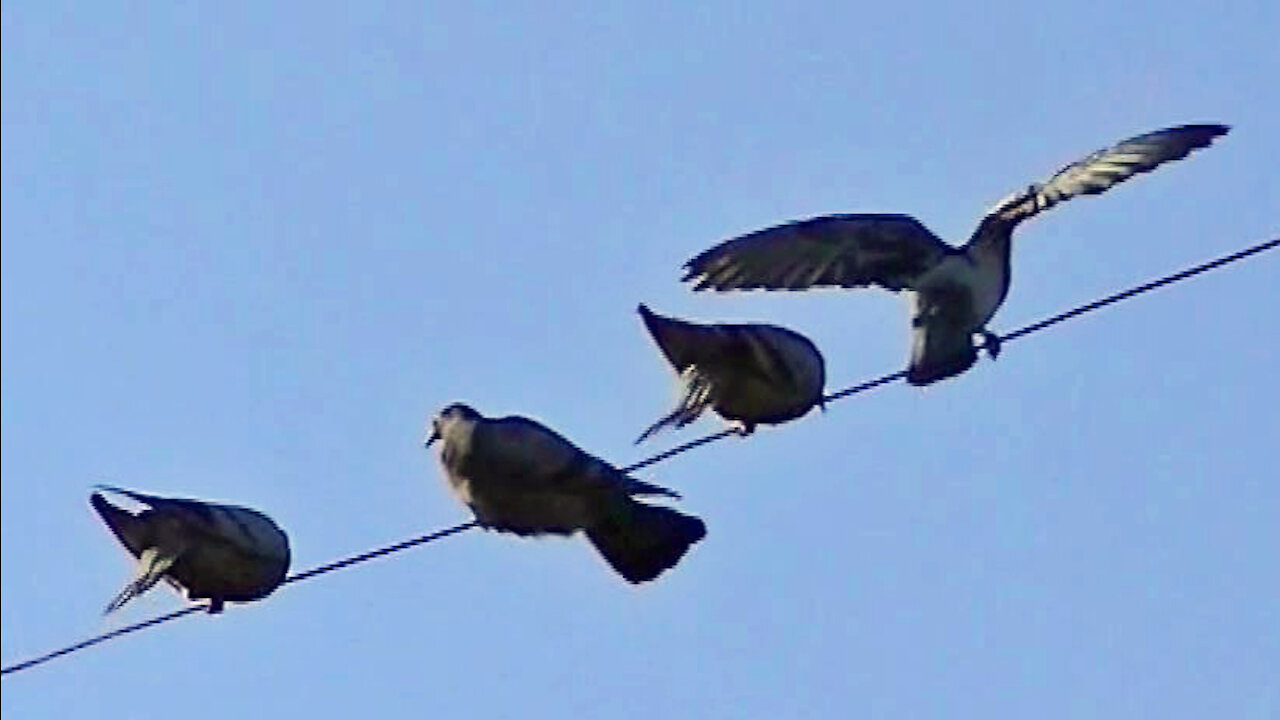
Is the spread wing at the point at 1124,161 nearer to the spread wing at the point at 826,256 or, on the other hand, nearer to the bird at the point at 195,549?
the spread wing at the point at 826,256

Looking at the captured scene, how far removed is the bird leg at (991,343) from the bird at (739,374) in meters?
0.67

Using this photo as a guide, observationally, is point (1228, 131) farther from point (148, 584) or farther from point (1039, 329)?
point (148, 584)

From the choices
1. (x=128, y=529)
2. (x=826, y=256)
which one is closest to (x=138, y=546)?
(x=128, y=529)

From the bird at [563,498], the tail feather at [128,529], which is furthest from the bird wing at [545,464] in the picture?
the tail feather at [128,529]

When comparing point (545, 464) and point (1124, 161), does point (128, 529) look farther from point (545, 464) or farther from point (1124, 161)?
point (1124, 161)

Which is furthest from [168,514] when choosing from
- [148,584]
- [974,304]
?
[974,304]

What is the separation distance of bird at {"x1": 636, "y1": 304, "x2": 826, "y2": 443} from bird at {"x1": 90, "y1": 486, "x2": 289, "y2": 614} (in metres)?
1.34

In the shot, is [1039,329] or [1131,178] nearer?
[1039,329]

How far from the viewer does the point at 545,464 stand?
43.0 feet

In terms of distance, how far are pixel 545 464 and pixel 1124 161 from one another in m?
1.88

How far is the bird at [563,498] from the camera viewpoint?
1309 centimetres

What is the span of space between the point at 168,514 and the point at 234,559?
0.22 m

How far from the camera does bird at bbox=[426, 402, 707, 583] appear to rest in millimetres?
13094

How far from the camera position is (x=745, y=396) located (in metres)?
13.2
